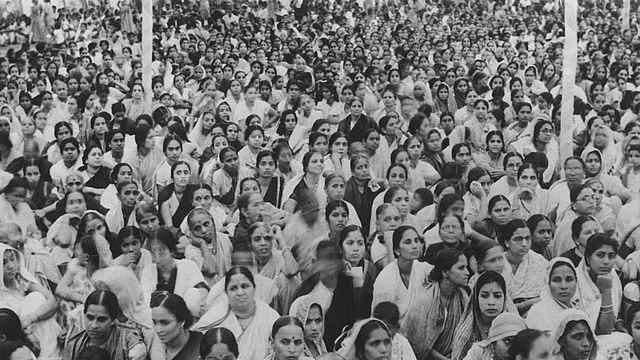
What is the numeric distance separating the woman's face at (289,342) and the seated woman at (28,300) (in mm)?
1351

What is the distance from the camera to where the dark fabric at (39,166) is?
8484 millimetres

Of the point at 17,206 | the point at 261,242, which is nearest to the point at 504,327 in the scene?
the point at 261,242

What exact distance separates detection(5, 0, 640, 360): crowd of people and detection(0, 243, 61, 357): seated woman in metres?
0.01

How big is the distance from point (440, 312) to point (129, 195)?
273 centimetres

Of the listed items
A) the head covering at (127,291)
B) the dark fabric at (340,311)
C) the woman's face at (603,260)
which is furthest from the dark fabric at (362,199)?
the head covering at (127,291)

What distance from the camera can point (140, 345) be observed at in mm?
4828

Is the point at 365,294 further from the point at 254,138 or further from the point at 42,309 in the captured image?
A: the point at 254,138

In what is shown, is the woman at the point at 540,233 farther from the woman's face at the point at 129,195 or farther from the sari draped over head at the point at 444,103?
the sari draped over head at the point at 444,103

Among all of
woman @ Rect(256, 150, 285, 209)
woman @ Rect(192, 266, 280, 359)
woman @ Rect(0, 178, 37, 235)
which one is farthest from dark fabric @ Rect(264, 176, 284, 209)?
woman @ Rect(192, 266, 280, 359)

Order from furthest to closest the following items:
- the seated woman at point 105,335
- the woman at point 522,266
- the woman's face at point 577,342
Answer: the woman at point 522,266 → the seated woman at point 105,335 → the woman's face at point 577,342

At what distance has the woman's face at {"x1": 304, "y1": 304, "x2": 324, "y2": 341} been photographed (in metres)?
4.88

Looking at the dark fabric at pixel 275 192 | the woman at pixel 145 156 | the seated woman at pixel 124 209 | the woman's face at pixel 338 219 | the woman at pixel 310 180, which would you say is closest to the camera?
the woman's face at pixel 338 219

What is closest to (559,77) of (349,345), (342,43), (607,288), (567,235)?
(342,43)

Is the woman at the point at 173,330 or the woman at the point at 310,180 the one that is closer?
the woman at the point at 173,330
